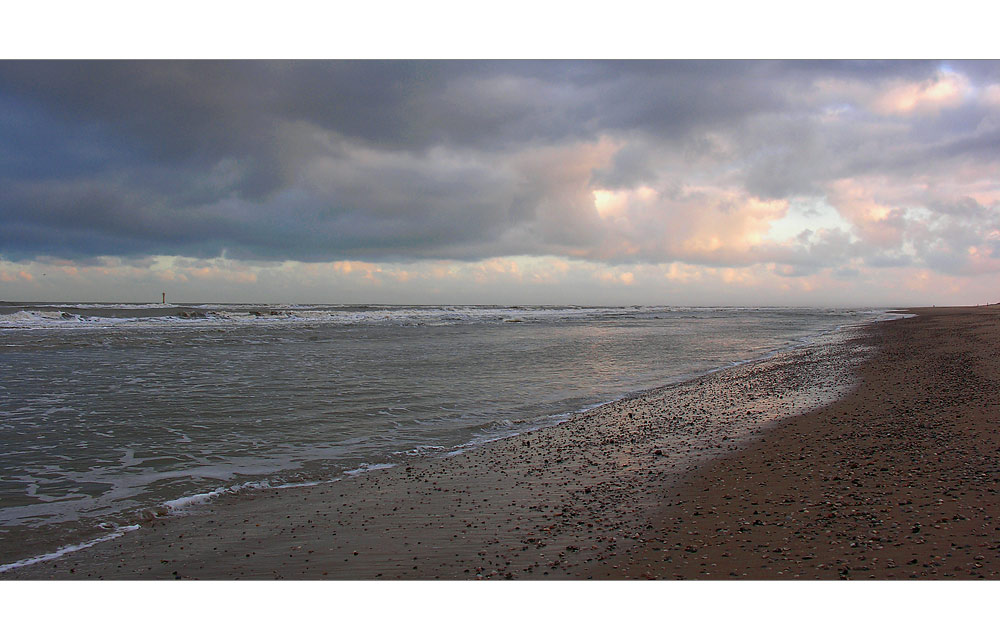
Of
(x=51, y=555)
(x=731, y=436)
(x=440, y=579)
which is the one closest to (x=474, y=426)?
(x=731, y=436)

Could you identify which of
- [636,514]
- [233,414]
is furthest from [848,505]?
[233,414]

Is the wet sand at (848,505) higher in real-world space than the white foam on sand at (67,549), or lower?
higher

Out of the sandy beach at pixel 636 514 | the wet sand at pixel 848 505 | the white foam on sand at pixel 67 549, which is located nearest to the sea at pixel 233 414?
the white foam on sand at pixel 67 549

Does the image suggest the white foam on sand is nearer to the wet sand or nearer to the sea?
the sea

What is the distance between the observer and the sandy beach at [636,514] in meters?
4.29

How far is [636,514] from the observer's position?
5.28 meters

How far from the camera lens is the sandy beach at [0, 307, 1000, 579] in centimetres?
429

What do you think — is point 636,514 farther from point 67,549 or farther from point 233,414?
point 233,414

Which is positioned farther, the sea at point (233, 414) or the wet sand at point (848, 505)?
the sea at point (233, 414)

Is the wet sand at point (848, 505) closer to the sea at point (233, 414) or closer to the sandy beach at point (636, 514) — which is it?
the sandy beach at point (636, 514)

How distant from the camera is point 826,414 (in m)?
9.35

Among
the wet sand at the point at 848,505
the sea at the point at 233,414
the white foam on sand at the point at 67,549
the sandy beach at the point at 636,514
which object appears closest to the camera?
the wet sand at the point at 848,505

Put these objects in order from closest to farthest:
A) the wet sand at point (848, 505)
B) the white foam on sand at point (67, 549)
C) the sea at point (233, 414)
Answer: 1. the wet sand at point (848, 505)
2. the white foam on sand at point (67, 549)
3. the sea at point (233, 414)

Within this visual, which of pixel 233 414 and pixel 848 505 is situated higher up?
pixel 848 505
